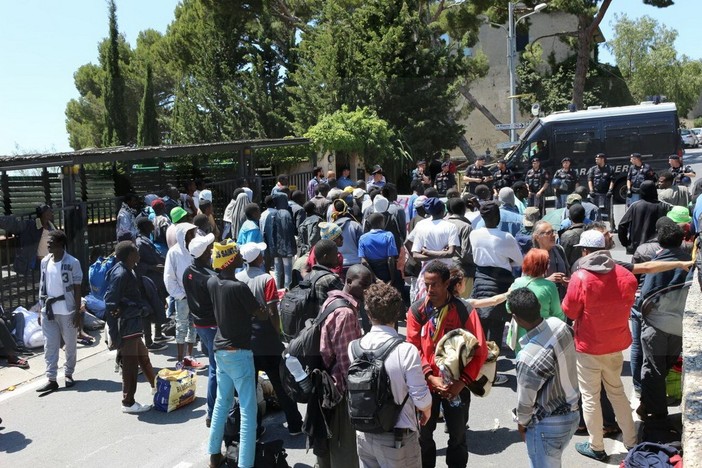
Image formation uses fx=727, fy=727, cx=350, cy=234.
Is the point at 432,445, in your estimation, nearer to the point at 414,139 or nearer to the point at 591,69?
the point at 414,139

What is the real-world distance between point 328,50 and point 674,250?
19655 mm

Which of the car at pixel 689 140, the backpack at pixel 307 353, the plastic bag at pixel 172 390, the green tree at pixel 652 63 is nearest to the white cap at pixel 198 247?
the backpack at pixel 307 353

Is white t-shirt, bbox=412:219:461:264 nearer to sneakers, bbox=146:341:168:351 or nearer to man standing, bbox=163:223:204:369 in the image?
man standing, bbox=163:223:204:369

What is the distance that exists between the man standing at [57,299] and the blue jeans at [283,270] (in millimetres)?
3627

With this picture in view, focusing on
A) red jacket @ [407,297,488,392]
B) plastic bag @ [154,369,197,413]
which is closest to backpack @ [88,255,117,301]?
plastic bag @ [154,369,197,413]

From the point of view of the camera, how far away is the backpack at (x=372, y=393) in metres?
4.17

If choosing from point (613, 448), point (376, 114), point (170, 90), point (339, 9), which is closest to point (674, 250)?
point (613, 448)

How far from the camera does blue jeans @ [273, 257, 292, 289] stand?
1091 centimetres

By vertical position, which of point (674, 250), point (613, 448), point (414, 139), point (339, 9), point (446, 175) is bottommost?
point (613, 448)

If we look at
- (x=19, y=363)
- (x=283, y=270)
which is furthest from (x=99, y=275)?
(x=283, y=270)

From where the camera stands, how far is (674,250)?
19.5 feet

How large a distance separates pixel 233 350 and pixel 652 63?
51.1 meters

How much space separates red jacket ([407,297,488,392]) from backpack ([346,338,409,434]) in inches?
24.5

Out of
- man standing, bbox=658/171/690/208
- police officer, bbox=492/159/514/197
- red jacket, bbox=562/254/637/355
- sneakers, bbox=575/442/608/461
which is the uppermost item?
police officer, bbox=492/159/514/197
